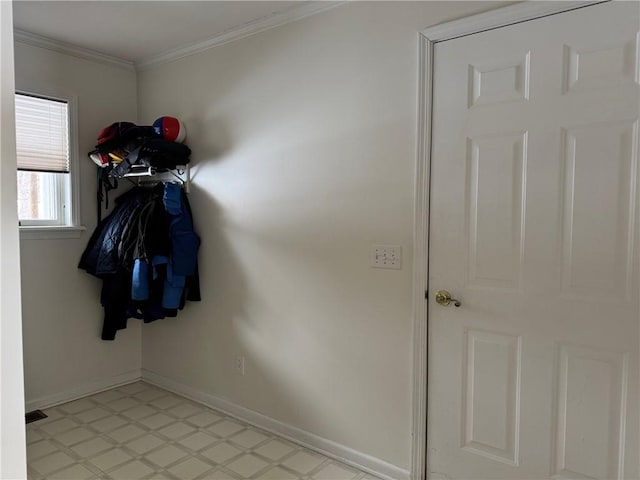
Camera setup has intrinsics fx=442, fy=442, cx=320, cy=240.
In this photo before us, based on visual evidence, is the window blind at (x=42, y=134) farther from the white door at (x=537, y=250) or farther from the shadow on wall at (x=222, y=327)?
the white door at (x=537, y=250)

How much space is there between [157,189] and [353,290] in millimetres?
1625

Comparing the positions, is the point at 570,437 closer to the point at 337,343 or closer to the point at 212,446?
the point at 337,343

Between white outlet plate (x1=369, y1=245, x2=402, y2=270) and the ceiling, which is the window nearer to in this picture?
the ceiling

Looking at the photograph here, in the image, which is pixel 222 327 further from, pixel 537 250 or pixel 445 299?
pixel 537 250

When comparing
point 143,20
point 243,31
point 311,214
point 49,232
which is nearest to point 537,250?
point 311,214

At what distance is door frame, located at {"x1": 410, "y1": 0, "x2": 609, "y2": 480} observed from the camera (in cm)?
194

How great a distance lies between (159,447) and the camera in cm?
249

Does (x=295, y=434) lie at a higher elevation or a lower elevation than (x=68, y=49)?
lower

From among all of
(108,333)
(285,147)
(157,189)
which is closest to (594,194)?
(285,147)

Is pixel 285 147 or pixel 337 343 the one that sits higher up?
pixel 285 147

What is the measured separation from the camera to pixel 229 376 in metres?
2.92


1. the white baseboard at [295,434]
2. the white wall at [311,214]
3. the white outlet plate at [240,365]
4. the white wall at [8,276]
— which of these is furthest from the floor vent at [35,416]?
the white wall at [8,276]

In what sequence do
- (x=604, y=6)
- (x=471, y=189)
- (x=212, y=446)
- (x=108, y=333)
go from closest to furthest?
(x=604, y=6)
(x=471, y=189)
(x=212, y=446)
(x=108, y=333)

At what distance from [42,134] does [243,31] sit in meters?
1.54
